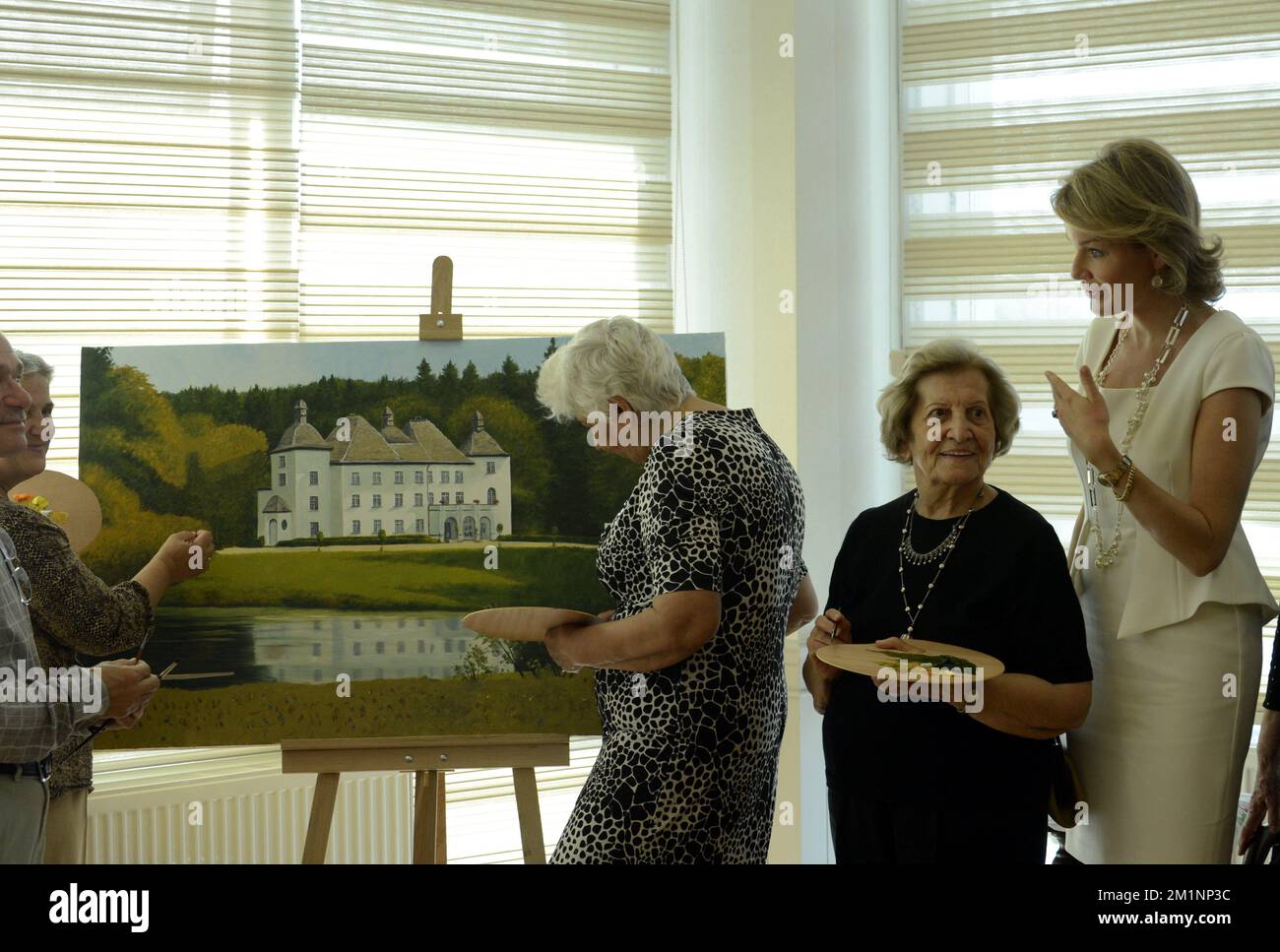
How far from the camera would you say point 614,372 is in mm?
2117

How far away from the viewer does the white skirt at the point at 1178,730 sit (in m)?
2.09

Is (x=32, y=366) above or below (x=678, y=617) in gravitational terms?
above

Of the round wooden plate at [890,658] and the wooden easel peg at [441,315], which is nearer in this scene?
the round wooden plate at [890,658]

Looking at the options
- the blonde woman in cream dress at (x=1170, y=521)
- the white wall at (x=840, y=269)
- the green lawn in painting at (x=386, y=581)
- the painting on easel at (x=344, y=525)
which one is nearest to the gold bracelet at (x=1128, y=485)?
the blonde woman in cream dress at (x=1170, y=521)

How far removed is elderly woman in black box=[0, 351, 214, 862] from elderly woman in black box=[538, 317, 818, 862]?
95 centimetres

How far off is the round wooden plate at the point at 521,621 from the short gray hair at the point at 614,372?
0.39 metres

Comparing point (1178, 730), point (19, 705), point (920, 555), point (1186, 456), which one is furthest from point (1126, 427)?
point (19, 705)

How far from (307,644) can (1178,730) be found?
189 cm

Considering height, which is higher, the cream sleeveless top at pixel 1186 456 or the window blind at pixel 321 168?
the window blind at pixel 321 168

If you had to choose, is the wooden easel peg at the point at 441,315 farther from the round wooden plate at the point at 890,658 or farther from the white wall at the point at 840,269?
the white wall at the point at 840,269

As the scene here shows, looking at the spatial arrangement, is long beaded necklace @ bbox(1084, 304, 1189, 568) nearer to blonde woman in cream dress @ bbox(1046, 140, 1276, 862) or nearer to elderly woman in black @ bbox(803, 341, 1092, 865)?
blonde woman in cream dress @ bbox(1046, 140, 1276, 862)

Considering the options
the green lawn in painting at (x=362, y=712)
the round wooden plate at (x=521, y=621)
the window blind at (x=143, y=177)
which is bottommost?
the green lawn in painting at (x=362, y=712)

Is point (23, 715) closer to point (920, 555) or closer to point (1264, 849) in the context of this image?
point (920, 555)
